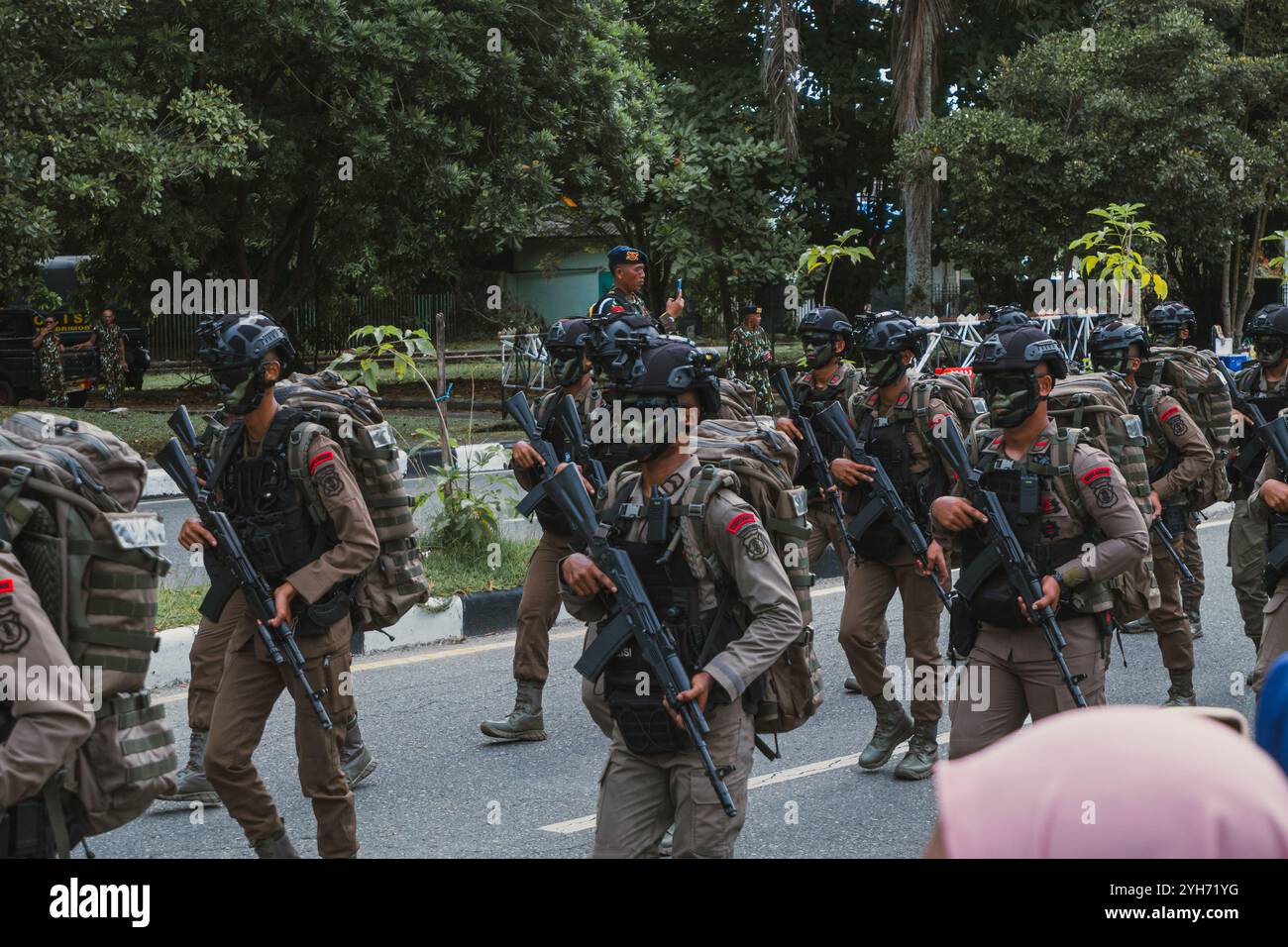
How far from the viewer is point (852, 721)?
7594 millimetres

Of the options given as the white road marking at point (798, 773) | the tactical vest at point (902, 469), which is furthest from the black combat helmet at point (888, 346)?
the white road marking at point (798, 773)

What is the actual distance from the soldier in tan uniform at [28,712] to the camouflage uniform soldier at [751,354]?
1689 cm

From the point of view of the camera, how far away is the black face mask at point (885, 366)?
22.7 ft

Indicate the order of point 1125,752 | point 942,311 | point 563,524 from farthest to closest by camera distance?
point 942,311
point 563,524
point 1125,752

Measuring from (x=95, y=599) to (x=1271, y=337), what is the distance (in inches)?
260

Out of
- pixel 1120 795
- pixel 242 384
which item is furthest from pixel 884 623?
pixel 1120 795

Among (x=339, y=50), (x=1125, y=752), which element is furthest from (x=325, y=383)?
(x=339, y=50)

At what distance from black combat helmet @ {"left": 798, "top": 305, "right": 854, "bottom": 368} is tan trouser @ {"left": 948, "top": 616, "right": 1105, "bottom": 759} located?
9.12 feet

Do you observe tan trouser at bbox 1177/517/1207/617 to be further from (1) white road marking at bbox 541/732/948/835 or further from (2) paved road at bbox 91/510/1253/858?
(1) white road marking at bbox 541/732/948/835

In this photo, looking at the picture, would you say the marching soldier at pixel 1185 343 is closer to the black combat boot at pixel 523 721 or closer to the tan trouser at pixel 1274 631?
the tan trouser at pixel 1274 631

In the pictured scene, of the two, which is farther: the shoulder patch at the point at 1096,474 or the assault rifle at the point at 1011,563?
the shoulder patch at the point at 1096,474
